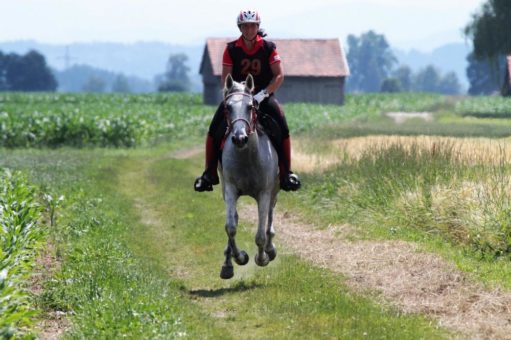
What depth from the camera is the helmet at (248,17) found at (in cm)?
1225

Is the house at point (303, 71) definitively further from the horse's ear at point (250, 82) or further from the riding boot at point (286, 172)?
the horse's ear at point (250, 82)

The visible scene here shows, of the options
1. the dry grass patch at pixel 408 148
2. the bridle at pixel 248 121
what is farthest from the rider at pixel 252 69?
the dry grass patch at pixel 408 148

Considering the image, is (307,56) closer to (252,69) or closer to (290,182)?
(290,182)

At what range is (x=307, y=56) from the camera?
84250 mm

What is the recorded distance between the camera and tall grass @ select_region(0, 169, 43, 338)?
28.1 feet

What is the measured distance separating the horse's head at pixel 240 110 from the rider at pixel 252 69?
2.15ft

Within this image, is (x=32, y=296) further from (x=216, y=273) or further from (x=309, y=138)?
(x=309, y=138)

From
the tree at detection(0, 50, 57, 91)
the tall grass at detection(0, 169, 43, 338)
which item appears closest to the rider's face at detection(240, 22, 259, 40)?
the tall grass at detection(0, 169, 43, 338)

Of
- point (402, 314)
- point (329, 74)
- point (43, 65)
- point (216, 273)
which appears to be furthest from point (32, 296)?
point (43, 65)

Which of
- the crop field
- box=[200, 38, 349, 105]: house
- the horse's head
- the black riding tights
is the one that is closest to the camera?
the crop field

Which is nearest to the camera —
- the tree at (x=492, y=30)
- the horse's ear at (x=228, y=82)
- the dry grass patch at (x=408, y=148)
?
the horse's ear at (x=228, y=82)

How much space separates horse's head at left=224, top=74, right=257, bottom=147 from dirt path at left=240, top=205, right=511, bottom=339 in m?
2.75

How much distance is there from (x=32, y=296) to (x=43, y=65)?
16221 cm

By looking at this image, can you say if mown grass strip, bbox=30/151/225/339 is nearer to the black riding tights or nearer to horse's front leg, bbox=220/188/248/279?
horse's front leg, bbox=220/188/248/279
